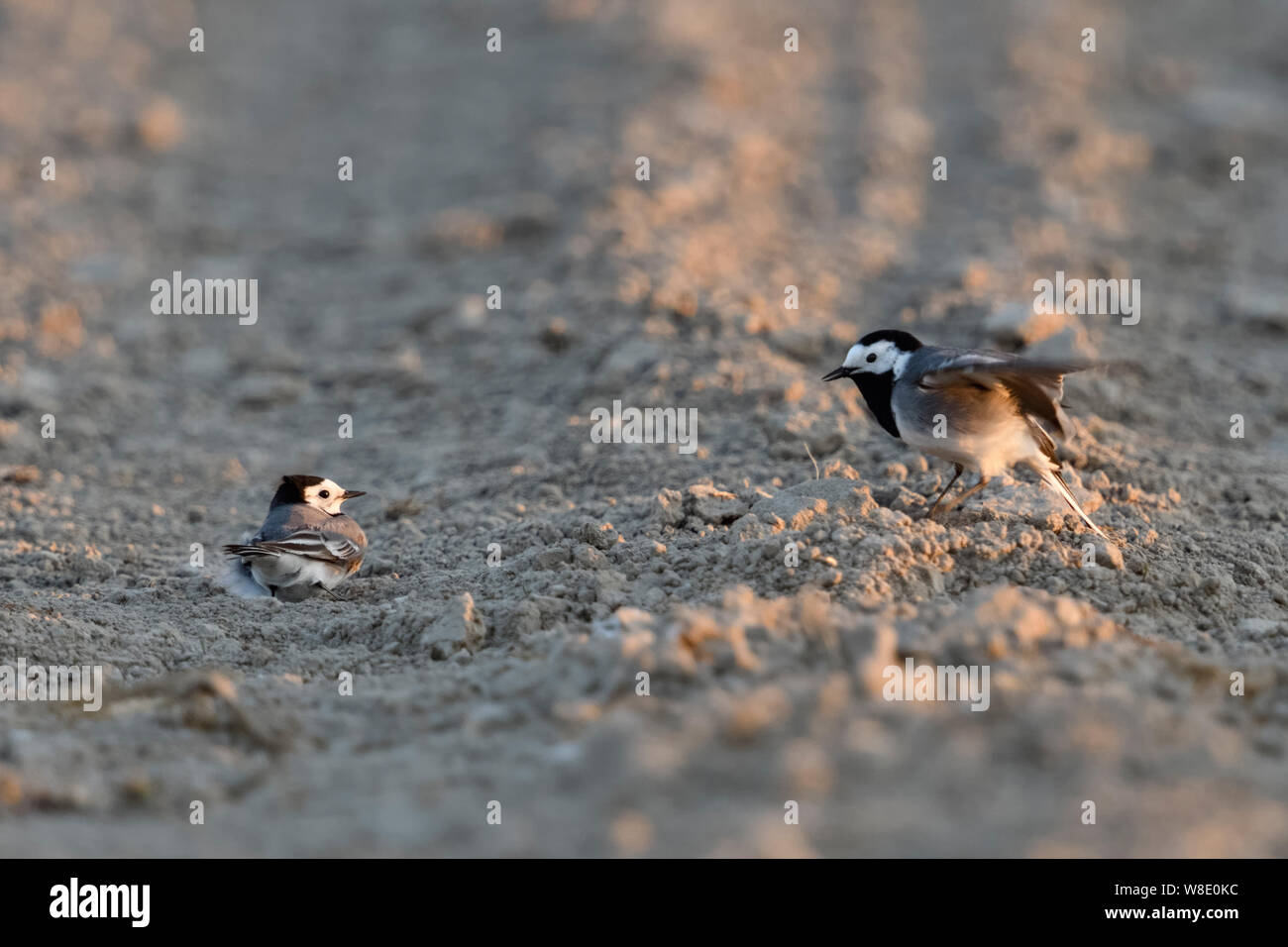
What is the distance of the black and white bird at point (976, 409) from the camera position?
5.70 meters

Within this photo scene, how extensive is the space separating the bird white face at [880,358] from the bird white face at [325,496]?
2.82 meters

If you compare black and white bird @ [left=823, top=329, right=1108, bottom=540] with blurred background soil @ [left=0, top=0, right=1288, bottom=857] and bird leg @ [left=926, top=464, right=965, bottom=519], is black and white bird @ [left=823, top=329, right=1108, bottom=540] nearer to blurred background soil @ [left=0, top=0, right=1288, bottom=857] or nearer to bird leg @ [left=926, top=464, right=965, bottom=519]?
bird leg @ [left=926, top=464, right=965, bottom=519]

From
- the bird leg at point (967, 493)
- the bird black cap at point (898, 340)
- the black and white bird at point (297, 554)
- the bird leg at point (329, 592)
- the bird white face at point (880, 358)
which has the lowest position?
the bird leg at point (329, 592)

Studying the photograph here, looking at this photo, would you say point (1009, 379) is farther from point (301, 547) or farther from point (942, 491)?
point (301, 547)

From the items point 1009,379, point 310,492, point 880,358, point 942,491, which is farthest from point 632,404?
point 1009,379

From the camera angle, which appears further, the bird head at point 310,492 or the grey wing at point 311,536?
the bird head at point 310,492

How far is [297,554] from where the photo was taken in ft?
19.7

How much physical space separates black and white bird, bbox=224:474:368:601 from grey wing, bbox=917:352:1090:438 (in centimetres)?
299

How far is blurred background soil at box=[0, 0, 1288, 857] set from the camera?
3.85 metres

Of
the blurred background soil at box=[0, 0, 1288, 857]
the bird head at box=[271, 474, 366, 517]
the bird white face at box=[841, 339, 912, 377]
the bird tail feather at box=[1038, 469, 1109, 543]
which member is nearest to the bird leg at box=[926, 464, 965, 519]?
the blurred background soil at box=[0, 0, 1288, 857]

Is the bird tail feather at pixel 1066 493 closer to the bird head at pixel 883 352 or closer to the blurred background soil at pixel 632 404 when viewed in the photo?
the blurred background soil at pixel 632 404

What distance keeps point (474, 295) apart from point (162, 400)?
2.59m

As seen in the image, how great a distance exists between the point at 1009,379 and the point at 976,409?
0.67ft

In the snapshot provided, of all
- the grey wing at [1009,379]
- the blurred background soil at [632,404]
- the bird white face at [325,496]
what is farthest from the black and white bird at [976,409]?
the bird white face at [325,496]
